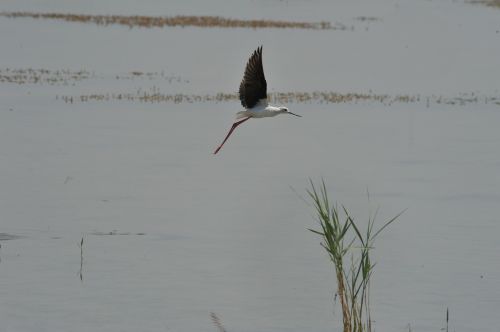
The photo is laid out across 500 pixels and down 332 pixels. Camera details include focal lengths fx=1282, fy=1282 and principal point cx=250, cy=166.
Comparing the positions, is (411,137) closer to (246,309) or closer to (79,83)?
(79,83)

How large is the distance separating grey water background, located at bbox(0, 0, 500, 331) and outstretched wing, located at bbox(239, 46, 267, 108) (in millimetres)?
1253

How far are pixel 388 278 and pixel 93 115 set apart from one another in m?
11.1

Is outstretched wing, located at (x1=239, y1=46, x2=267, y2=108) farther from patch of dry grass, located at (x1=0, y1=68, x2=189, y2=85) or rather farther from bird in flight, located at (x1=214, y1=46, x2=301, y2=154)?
patch of dry grass, located at (x1=0, y1=68, x2=189, y2=85)

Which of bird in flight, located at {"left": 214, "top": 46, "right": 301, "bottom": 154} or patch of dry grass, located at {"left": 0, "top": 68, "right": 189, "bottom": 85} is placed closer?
bird in flight, located at {"left": 214, "top": 46, "right": 301, "bottom": 154}

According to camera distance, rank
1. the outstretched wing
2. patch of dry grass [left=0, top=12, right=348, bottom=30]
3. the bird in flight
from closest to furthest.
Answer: the outstretched wing < the bird in flight < patch of dry grass [left=0, top=12, right=348, bottom=30]

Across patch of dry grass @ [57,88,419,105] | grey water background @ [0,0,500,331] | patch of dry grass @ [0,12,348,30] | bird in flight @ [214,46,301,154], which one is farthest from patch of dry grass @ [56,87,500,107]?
patch of dry grass @ [0,12,348,30]

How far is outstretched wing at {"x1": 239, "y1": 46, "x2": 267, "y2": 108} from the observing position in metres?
13.9

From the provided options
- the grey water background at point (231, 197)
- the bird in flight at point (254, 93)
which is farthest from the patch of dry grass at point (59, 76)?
the bird in flight at point (254, 93)

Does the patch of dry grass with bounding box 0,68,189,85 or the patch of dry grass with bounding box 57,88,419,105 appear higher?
the patch of dry grass with bounding box 57,88,419,105

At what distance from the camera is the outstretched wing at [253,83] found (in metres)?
13.9

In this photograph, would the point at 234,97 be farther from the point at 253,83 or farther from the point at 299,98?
the point at 253,83

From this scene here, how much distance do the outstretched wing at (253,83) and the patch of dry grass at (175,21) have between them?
25.8 m

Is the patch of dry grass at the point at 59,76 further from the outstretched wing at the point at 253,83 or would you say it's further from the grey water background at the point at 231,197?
the outstretched wing at the point at 253,83

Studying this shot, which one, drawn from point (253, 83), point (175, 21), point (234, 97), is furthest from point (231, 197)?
point (175, 21)
